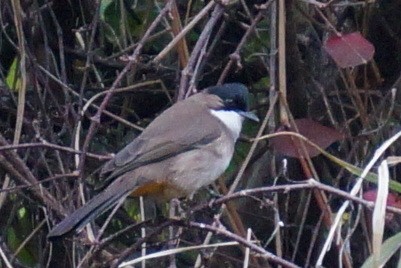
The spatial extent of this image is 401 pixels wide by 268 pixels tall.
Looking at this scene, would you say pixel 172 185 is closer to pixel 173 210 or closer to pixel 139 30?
pixel 173 210

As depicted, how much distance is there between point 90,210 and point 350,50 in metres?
0.90

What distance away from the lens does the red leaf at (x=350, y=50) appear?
2904 millimetres

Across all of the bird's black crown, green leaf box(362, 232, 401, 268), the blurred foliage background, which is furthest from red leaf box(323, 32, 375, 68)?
green leaf box(362, 232, 401, 268)

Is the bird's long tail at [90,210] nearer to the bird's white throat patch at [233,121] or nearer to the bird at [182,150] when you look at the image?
the bird at [182,150]

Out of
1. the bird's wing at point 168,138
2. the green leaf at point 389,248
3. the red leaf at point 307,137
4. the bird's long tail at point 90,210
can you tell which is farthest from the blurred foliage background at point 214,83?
the green leaf at point 389,248

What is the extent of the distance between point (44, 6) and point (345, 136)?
1051 mm

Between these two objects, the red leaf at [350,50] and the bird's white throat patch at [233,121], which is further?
the bird's white throat patch at [233,121]

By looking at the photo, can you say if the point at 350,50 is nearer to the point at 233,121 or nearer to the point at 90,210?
the point at 233,121

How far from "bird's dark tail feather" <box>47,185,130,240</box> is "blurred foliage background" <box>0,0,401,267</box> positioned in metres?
0.24

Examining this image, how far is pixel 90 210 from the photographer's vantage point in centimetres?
255

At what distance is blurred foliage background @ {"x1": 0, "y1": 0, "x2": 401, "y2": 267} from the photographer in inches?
123

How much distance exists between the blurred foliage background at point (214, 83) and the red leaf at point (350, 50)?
15 centimetres

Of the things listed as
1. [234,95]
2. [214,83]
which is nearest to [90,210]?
[234,95]

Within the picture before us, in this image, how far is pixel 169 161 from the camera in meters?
3.17
